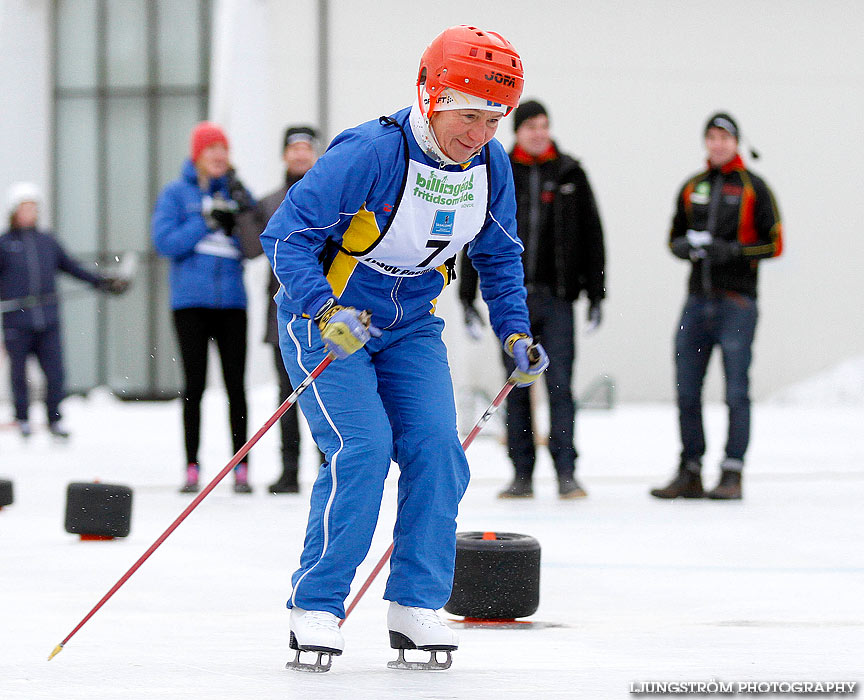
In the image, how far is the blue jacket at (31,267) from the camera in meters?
10.9

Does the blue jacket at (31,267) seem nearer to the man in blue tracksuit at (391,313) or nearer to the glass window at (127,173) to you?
the man in blue tracksuit at (391,313)

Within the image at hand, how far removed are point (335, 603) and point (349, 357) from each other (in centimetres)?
58

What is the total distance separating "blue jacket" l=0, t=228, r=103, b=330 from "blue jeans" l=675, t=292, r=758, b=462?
5438 mm

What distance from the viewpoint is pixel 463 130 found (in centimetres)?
321

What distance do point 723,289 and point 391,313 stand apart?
404 cm

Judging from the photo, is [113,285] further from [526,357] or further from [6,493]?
[526,357]

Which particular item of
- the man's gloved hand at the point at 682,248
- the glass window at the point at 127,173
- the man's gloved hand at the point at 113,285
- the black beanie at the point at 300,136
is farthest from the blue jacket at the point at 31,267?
the glass window at the point at 127,173

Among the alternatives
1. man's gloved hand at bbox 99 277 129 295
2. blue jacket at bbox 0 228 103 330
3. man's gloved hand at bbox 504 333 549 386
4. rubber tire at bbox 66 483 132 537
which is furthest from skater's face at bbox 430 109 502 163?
blue jacket at bbox 0 228 103 330

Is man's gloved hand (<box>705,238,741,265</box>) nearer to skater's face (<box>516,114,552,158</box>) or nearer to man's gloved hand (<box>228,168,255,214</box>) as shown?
skater's face (<box>516,114,552,158</box>)

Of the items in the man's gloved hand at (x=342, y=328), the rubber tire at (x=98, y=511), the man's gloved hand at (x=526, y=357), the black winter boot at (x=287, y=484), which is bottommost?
the black winter boot at (x=287, y=484)

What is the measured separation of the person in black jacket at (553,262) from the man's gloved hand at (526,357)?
3.34 metres

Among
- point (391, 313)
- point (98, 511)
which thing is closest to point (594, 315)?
point (98, 511)

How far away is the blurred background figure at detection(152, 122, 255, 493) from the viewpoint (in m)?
7.18

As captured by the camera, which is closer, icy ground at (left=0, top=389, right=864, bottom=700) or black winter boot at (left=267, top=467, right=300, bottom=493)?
icy ground at (left=0, top=389, right=864, bottom=700)
